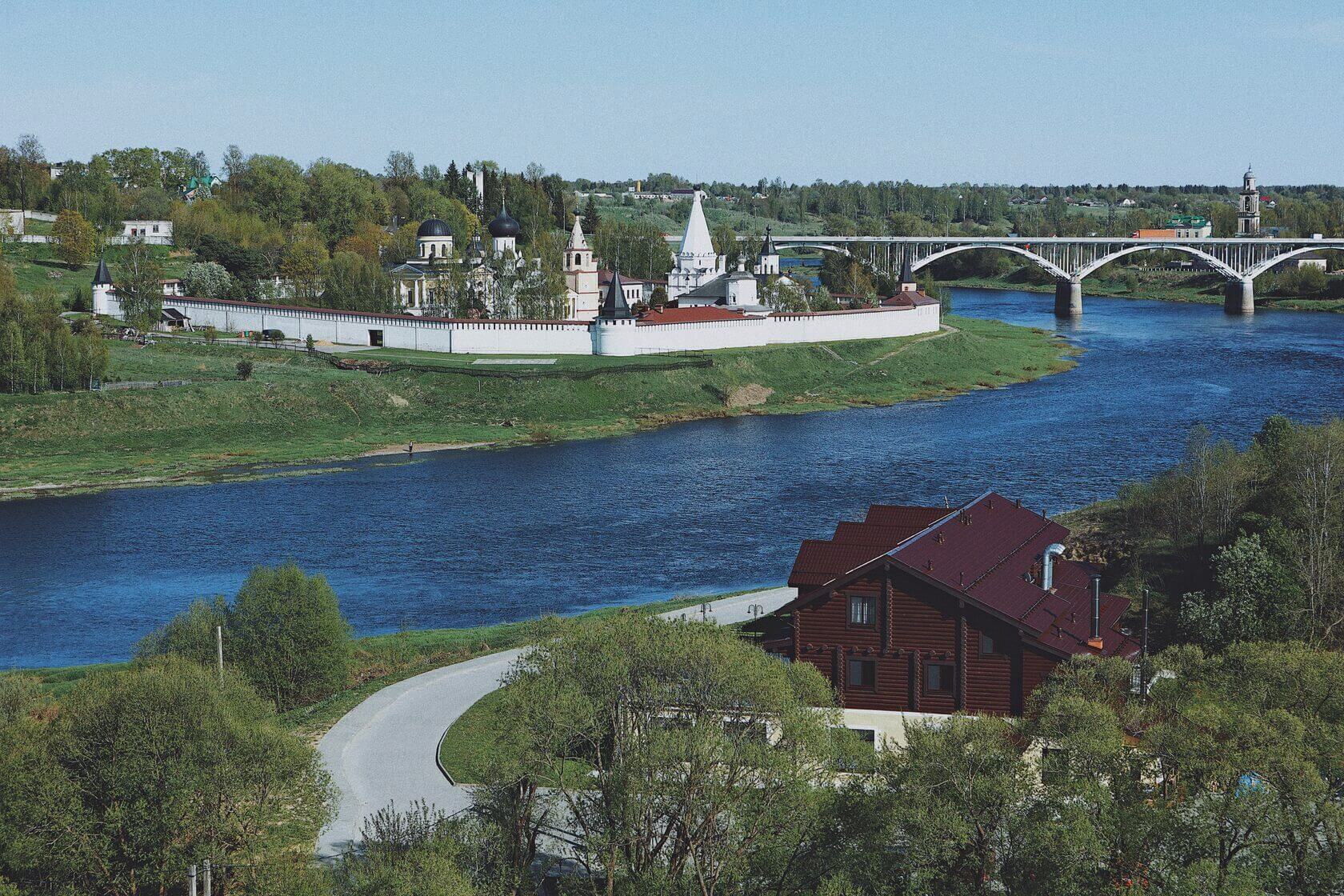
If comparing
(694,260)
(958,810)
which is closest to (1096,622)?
(958,810)

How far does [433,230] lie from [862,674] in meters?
70.3

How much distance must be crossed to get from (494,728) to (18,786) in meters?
5.31

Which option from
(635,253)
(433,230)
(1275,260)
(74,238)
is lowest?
(1275,260)

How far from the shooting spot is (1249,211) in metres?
159

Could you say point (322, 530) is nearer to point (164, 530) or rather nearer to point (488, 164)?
point (164, 530)

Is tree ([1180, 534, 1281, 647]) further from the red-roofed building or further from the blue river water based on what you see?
the blue river water

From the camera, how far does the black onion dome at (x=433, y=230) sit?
297ft

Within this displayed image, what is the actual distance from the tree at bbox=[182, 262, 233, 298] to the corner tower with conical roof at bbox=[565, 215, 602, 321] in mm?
18599

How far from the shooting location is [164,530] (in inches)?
1713

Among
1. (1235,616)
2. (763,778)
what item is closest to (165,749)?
(763,778)

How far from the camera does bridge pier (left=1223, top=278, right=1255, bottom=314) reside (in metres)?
115

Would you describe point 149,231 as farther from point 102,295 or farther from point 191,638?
point 191,638

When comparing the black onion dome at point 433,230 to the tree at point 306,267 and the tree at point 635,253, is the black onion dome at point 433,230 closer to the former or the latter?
the tree at point 306,267

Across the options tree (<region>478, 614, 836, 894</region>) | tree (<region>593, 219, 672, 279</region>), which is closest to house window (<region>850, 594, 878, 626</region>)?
tree (<region>478, 614, 836, 894</region>)
